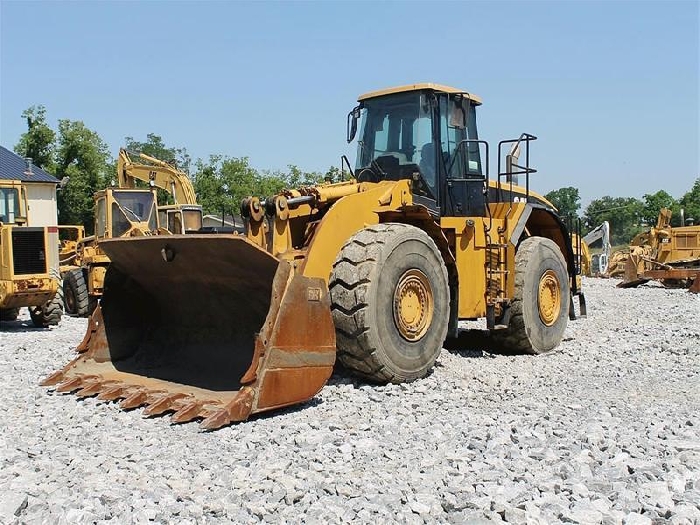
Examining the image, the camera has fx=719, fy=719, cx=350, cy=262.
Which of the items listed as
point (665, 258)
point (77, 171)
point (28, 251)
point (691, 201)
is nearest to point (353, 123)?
point (28, 251)

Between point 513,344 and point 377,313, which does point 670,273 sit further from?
point 377,313

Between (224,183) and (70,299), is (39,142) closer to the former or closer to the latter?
(224,183)

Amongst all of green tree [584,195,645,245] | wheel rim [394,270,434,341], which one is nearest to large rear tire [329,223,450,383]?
wheel rim [394,270,434,341]

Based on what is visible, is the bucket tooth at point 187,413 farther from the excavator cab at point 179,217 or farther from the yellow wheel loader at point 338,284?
the excavator cab at point 179,217

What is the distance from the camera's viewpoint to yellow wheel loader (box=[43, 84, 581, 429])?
217 inches

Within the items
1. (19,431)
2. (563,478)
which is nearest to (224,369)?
(19,431)

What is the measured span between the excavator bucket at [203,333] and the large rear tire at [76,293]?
839 centimetres

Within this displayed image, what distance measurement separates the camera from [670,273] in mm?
22047

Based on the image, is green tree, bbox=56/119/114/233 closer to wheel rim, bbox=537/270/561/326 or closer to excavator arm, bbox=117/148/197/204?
excavator arm, bbox=117/148/197/204

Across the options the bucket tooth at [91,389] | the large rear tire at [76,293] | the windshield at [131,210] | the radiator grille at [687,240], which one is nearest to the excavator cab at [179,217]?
the windshield at [131,210]

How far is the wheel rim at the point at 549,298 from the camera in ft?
29.7

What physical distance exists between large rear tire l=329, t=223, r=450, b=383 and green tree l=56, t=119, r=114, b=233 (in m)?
34.6

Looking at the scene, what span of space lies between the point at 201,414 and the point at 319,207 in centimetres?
263

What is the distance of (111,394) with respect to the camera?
239 inches
